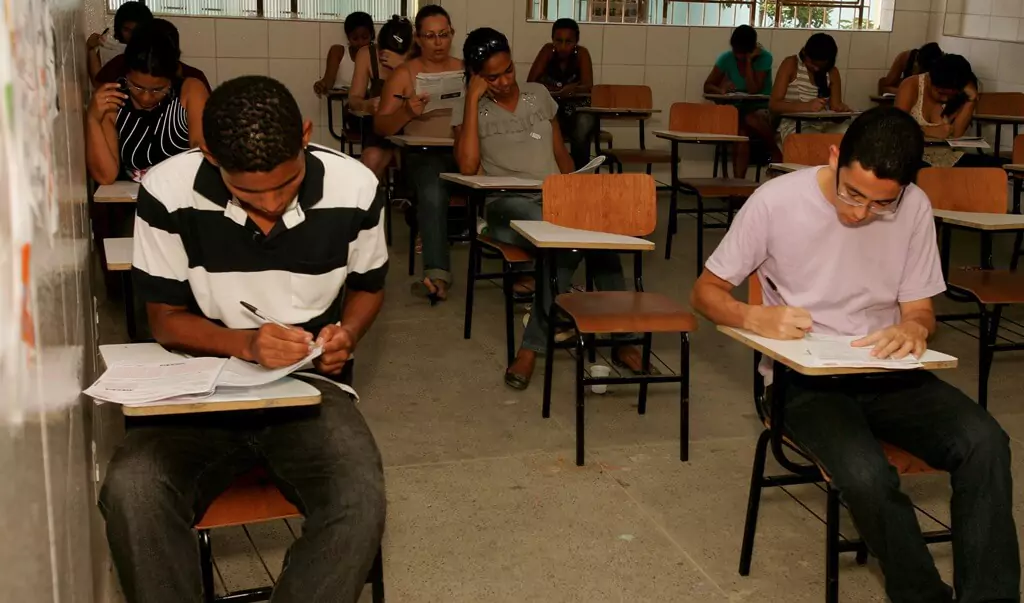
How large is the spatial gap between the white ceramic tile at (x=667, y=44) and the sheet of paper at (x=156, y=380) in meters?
6.98

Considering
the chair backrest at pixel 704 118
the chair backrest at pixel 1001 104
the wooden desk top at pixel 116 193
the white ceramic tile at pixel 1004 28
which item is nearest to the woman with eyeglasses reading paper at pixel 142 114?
the wooden desk top at pixel 116 193

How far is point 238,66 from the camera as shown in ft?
25.5

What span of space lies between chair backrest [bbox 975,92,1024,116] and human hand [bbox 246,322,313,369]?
681 centimetres

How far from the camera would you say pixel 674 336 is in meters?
4.53

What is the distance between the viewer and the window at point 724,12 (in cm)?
823

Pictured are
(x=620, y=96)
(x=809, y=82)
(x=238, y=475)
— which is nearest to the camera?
(x=238, y=475)

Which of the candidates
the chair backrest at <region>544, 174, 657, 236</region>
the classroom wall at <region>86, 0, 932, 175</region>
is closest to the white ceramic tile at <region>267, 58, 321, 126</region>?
the classroom wall at <region>86, 0, 932, 175</region>

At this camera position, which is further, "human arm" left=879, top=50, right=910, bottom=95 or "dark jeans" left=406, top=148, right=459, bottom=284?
"human arm" left=879, top=50, right=910, bottom=95

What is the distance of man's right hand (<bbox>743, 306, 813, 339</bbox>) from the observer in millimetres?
2252

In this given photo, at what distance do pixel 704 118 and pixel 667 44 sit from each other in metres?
2.40

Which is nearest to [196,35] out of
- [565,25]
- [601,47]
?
[565,25]

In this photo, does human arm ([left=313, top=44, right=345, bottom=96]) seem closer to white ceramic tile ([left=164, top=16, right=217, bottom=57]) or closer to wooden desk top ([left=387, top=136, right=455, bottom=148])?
white ceramic tile ([left=164, top=16, right=217, bottom=57])

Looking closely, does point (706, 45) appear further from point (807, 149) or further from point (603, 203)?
point (603, 203)

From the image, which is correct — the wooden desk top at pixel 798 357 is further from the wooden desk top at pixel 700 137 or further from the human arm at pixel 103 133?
the wooden desk top at pixel 700 137
